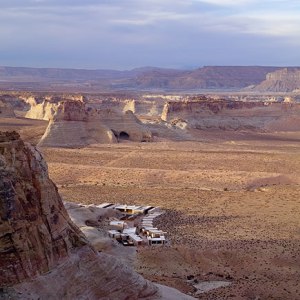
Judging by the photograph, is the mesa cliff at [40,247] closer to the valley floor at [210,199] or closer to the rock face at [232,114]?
the valley floor at [210,199]

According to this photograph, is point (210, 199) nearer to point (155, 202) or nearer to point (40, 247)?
point (155, 202)

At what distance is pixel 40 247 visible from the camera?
15.8 m

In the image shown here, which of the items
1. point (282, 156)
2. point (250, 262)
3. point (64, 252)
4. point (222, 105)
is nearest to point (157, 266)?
point (250, 262)

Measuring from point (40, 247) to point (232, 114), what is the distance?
A: 85164mm

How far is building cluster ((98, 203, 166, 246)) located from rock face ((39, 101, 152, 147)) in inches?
1271

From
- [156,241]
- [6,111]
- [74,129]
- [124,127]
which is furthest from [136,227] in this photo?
[6,111]

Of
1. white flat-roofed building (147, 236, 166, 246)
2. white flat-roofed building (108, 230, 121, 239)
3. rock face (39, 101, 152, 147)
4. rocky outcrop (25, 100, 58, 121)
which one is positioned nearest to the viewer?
white flat-roofed building (147, 236, 166, 246)

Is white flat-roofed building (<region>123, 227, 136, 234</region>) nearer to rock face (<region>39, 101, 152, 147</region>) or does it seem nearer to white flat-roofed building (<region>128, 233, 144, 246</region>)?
white flat-roofed building (<region>128, 233, 144, 246</region>)

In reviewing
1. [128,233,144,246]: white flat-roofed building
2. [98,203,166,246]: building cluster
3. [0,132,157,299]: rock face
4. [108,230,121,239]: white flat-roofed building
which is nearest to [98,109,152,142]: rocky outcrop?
[98,203,166,246]: building cluster

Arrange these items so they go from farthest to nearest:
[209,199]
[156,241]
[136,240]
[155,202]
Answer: [209,199]
[155,202]
[156,241]
[136,240]

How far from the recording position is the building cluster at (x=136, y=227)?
29.2 metres

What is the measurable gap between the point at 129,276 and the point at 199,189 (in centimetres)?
2869

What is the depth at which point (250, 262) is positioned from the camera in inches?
1036

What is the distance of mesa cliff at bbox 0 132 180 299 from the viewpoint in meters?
15.0
